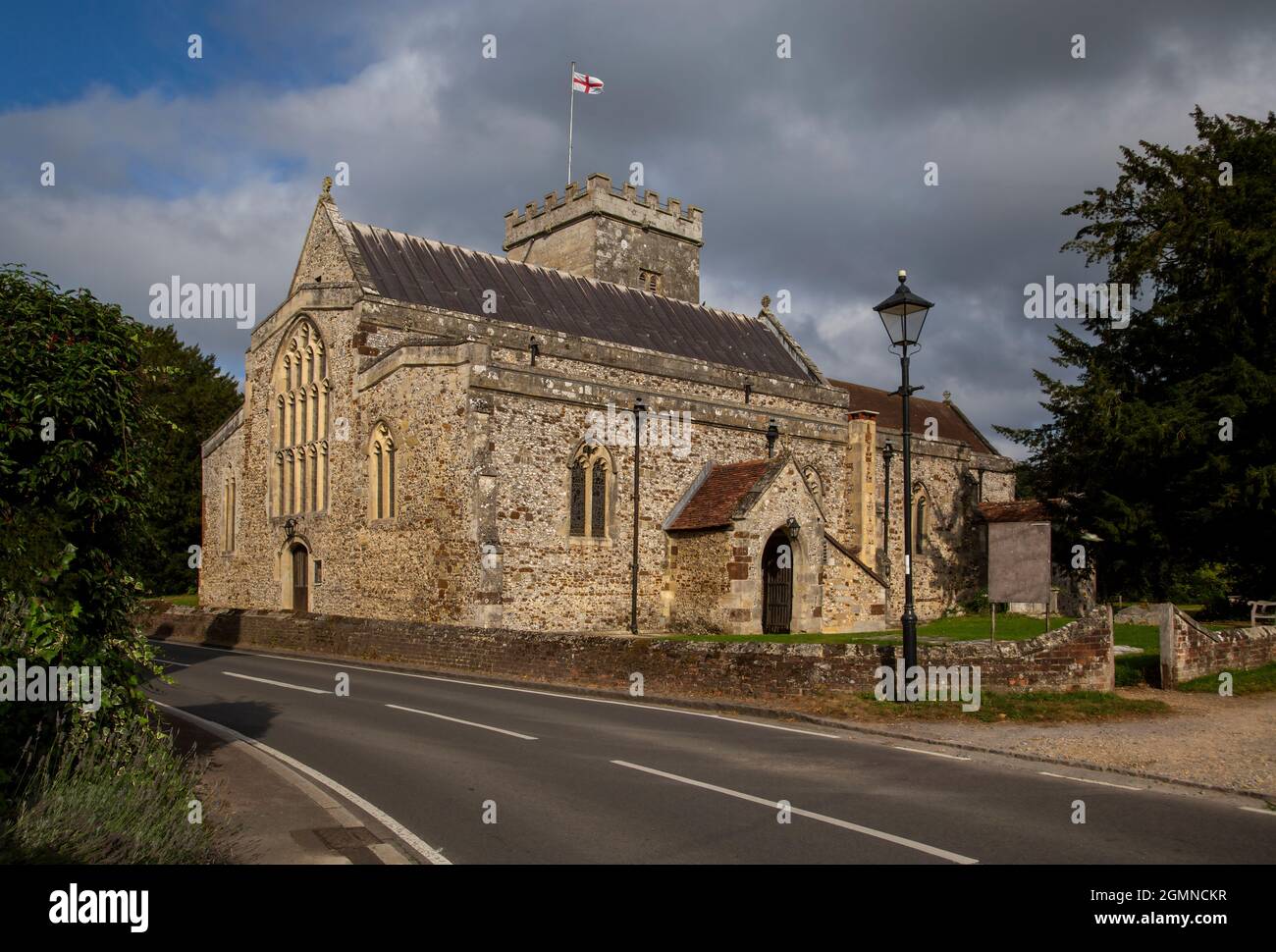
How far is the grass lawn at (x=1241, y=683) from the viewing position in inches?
658

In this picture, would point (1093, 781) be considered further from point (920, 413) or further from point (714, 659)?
point (920, 413)

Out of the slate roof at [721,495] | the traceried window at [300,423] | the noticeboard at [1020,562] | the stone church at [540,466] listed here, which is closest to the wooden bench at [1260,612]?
the stone church at [540,466]

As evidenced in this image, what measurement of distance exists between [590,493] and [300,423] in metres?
11.3

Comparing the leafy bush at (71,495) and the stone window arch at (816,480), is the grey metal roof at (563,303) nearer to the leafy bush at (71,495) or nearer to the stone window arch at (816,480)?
the stone window arch at (816,480)

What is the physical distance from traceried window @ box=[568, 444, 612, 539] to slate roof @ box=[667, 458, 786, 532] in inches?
84.4

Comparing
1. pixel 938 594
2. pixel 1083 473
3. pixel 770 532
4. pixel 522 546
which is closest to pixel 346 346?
pixel 522 546

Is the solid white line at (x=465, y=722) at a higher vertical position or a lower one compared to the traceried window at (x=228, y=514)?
lower

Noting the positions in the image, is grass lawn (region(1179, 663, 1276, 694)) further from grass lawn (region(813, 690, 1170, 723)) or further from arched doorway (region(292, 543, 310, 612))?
arched doorway (region(292, 543, 310, 612))

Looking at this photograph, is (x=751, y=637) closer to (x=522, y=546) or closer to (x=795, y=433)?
(x=522, y=546)

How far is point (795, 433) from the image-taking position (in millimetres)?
32875

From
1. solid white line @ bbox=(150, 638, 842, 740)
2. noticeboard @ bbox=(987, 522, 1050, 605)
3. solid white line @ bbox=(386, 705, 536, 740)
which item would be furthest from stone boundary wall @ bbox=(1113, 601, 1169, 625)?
solid white line @ bbox=(386, 705, 536, 740)

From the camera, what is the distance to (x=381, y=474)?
2844cm

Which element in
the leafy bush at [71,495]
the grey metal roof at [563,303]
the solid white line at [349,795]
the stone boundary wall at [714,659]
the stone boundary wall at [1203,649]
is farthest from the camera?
the grey metal roof at [563,303]

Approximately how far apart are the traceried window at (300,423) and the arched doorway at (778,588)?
13.9 m
